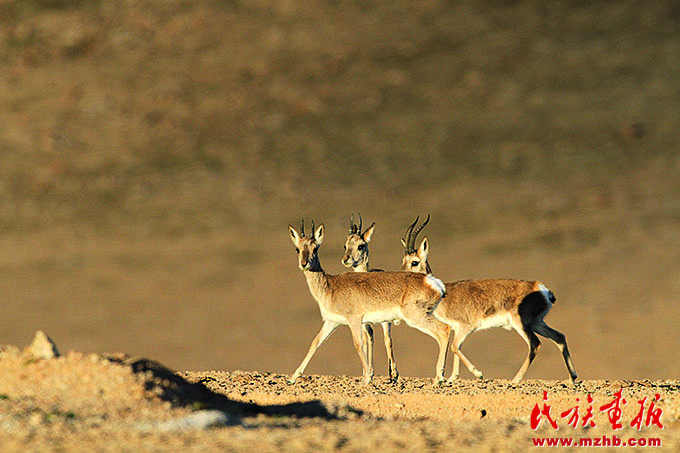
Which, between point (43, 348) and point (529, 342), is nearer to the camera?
point (43, 348)

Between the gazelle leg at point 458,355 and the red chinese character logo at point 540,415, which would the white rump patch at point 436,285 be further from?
the red chinese character logo at point 540,415

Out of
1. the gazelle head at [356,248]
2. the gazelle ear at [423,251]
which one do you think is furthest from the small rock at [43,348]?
the gazelle ear at [423,251]

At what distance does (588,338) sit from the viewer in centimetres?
3681

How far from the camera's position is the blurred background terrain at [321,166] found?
38406mm

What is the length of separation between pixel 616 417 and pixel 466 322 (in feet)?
14.2

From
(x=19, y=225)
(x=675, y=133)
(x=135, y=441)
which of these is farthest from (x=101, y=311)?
(x=135, y=441)

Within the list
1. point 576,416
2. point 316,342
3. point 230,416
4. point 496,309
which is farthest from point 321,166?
point 230,416

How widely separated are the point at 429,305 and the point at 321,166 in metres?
30.1

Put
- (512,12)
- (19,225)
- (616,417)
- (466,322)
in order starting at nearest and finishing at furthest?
(616,417), (466,322), (19,225), (512,12)

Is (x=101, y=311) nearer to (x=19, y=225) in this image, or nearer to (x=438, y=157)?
(x=19, y=225)

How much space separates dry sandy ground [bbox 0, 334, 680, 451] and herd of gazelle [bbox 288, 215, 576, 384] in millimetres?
2288

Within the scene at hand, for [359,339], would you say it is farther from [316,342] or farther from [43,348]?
[43,348]

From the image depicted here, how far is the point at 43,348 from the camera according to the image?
13109mm

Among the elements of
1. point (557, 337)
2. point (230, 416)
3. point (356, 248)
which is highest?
point (356, 248)
